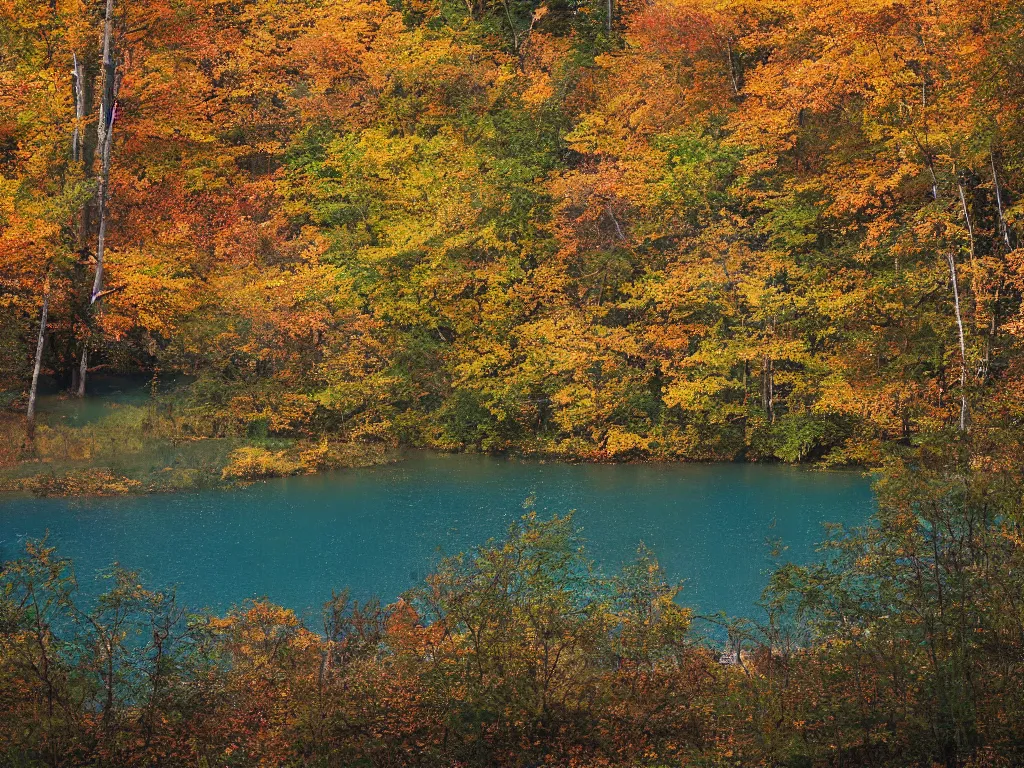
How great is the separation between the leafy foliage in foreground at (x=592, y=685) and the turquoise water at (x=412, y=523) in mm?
4743

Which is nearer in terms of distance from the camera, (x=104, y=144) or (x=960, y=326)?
(x=960, y=326)

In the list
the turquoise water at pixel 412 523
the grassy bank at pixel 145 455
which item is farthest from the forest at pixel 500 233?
the turquoise water at pixel 412 523

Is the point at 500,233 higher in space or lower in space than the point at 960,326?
higher

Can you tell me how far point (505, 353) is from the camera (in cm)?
2580

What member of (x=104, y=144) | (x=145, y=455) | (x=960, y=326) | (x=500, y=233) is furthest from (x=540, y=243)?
(x=960, y=326)

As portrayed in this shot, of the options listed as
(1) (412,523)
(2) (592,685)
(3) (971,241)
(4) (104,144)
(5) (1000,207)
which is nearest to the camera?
(2) (592,685)

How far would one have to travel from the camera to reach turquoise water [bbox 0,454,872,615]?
1501cm

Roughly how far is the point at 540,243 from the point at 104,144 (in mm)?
10771

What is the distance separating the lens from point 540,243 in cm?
2709

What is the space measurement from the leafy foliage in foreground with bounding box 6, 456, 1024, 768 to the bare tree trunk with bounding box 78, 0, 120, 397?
16.4m

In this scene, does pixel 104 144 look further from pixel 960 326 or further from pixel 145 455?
pixel 960 326

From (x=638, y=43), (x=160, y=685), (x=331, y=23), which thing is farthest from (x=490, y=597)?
(x=331, y=23)

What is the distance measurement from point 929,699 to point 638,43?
26672 mm

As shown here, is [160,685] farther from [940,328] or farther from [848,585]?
[940,328]
